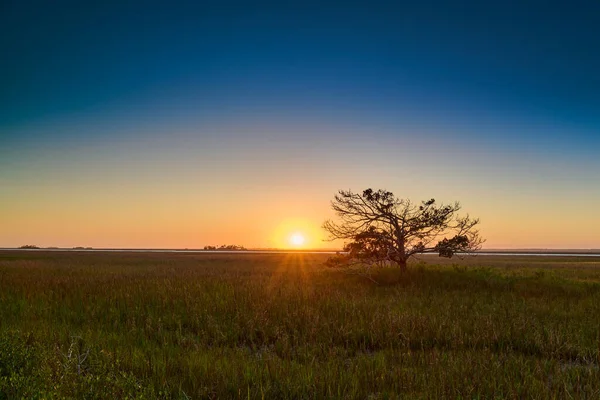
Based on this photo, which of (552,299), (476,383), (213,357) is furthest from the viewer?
(552,299)

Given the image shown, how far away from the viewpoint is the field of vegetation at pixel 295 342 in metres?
5.35

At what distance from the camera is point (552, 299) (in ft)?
45.8

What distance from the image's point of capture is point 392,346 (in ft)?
27.0

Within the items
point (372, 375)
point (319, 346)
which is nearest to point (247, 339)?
point (319, 346)

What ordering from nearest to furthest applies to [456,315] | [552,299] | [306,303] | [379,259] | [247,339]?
1. [247,339]
2. [456,315]
3. [306,303]
4. [552,299]
5. [379,259]

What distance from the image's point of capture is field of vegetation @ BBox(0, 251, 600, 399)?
17.6 feet

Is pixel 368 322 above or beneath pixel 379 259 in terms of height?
beneath

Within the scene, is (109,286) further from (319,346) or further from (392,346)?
(392,346)

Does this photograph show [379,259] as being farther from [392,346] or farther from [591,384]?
[591,384]

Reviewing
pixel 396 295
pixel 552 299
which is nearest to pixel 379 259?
pixel 396 295

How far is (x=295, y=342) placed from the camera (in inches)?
329

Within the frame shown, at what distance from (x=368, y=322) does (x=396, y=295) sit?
508 centimetres

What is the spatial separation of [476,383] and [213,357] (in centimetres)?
422

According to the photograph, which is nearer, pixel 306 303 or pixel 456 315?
pixel 456 315
